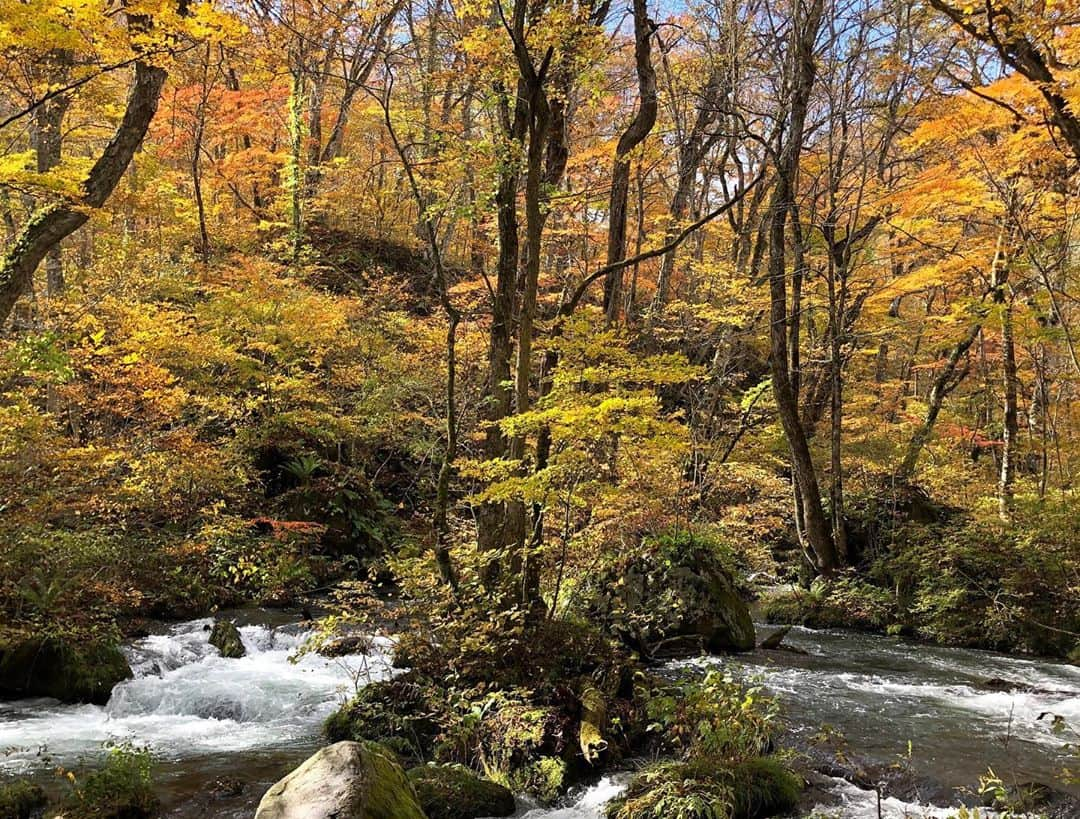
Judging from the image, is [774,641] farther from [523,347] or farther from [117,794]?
[117,794]

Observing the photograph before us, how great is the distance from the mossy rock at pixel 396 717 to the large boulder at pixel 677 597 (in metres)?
2.86

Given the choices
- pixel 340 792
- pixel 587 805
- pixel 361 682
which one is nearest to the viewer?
pixel 340 792

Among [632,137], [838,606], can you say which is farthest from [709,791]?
[838,606]

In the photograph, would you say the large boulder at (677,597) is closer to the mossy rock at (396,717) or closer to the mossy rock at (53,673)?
the mossy rock at (396,717)

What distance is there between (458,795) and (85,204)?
8217 millimetres

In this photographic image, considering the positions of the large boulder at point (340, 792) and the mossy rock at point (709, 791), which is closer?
the large boulder at point (340, 792)

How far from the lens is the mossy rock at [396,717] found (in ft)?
21.4

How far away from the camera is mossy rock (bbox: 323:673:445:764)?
256 inches

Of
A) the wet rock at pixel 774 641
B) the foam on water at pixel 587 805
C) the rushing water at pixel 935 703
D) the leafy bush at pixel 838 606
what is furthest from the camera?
the leafy bush at pixel 838 606

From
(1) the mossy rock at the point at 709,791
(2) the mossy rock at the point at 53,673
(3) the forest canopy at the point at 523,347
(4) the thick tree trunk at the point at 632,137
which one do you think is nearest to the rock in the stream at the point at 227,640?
(3) the forest canopy at the point at 523,347

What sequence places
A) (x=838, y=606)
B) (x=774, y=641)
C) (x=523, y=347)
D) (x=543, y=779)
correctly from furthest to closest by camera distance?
(x=838, y=606) < (x=774, y=641) < (x=523, y=347) < (x=543, y=779)

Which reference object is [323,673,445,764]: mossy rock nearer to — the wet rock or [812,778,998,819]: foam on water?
[812,778,998,819]: foam on water

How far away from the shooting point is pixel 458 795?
5328mm

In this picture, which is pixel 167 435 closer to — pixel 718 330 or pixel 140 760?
pixel 140 760
